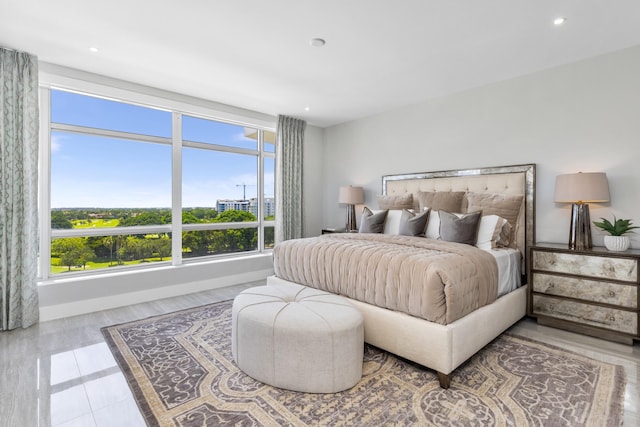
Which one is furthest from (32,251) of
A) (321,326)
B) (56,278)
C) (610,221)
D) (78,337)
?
(610,221)

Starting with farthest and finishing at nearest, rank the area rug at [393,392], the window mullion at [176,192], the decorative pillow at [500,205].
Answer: the window mullion at [176,192] → the decorative pillow at [500,205] → the area rug at [393,392]

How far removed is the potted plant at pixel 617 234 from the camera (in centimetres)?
261

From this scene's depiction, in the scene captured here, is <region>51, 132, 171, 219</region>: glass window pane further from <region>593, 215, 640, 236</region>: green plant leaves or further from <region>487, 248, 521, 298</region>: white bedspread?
<region>593, 215, 640, 236</region>: green plant leaves

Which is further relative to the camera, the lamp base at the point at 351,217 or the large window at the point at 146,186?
the lamp base at the point at 351,217

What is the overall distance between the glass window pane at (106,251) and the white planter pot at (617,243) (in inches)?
189

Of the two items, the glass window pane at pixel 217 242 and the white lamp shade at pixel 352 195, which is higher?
the white lamp shade at pixel 352 195

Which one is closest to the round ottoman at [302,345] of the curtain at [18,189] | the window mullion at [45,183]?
the curtain at [18,189]

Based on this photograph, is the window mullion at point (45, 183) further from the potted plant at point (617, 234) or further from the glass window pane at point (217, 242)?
the potted plant at point (617, 234)

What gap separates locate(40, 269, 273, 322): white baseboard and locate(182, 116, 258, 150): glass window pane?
2.04 metres

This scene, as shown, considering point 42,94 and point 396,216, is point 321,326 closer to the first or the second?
point 396,216

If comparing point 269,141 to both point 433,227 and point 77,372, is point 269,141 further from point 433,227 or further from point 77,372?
point 77,372

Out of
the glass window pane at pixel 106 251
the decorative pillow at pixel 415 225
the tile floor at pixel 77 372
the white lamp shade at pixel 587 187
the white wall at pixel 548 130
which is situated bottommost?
the tile floor at pixel 77 372

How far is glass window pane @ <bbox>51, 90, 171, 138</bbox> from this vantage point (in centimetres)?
341

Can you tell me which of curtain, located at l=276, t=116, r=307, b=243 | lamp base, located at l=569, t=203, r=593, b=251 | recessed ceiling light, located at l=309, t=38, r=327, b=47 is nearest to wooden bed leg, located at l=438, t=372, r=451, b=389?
lamp base, located at l=569, t=203, r=593, b=251
